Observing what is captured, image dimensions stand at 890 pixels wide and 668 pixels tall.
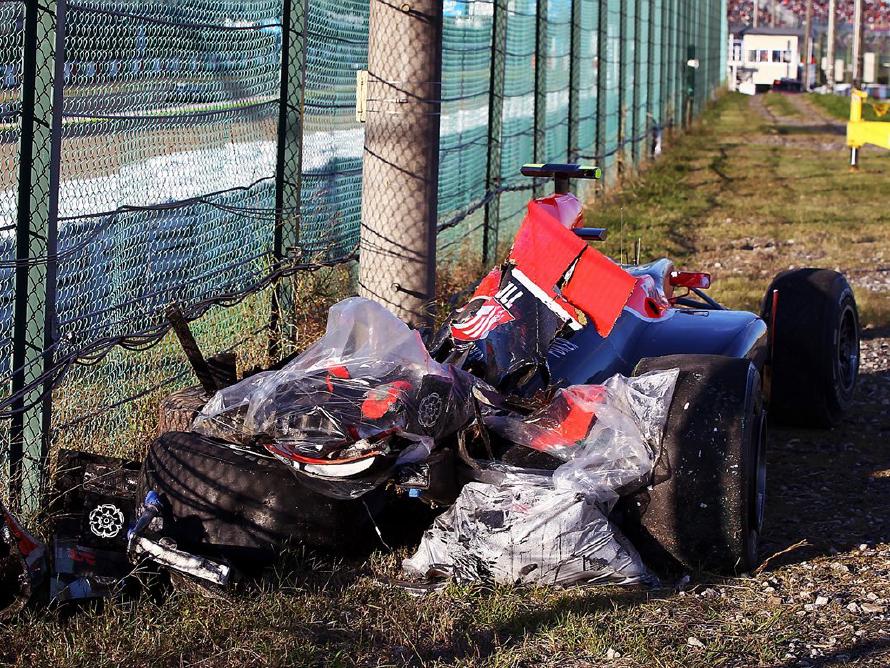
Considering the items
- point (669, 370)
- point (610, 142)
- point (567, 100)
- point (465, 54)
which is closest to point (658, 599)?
point (669, 370)

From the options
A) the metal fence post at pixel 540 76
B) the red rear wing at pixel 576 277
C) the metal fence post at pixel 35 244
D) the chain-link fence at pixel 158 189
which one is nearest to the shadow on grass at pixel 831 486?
the red rear wing at pixel 576 277

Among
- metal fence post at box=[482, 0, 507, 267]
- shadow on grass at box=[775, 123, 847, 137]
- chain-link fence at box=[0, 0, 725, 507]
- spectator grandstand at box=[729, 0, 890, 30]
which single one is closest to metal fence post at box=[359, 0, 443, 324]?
chain-link fence at box=[0, 0, 725, 507]

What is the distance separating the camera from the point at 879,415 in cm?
674

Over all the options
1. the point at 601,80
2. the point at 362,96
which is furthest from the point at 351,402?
the point at 601,80

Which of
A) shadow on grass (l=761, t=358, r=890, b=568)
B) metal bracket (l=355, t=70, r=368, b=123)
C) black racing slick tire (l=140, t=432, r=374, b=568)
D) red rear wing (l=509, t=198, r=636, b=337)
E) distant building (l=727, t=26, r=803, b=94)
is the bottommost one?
shadow on grass (l=761, t=358, r=890, b=568)

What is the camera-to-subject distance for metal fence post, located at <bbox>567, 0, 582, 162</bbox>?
13797mm

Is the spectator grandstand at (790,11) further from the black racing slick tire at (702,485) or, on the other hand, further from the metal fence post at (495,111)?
the black racing slick tire at (702,485)

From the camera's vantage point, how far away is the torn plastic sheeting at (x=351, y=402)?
3.88 metres

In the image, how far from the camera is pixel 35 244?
175 inches

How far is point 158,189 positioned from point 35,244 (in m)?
2.03

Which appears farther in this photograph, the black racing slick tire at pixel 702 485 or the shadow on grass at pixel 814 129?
the shadow on grass at pixel 814 129

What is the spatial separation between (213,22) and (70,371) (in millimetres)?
2139

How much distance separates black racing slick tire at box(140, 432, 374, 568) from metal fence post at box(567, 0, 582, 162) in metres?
9.92

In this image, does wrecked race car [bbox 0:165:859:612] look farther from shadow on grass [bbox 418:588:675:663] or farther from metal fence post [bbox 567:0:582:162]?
metal fence post [bbox 567:0:582:162]
